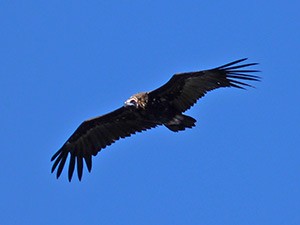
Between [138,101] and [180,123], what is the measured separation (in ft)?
4.25

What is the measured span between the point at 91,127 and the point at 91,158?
924 mm

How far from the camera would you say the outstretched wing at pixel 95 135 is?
25984 millimetres

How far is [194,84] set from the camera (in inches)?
960

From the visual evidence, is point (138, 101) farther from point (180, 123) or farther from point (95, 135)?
point (95, 135)

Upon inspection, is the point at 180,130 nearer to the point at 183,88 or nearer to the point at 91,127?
the point at 183,88

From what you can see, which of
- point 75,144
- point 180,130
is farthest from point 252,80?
point 75,144

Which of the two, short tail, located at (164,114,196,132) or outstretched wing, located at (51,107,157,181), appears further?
outstretched wing, located at (51,107,157,181)

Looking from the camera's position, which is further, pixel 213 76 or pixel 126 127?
pixel 126 127

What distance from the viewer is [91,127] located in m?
26.4

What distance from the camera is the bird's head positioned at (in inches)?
965

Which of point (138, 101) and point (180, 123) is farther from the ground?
point (138, 101)

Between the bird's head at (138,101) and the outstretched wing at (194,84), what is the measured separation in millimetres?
190

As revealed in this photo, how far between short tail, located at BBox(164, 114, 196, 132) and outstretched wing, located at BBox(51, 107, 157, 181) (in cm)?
141

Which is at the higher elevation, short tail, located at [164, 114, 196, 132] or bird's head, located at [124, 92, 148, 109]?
bird's head, located at [124, 92, 148, 109]
